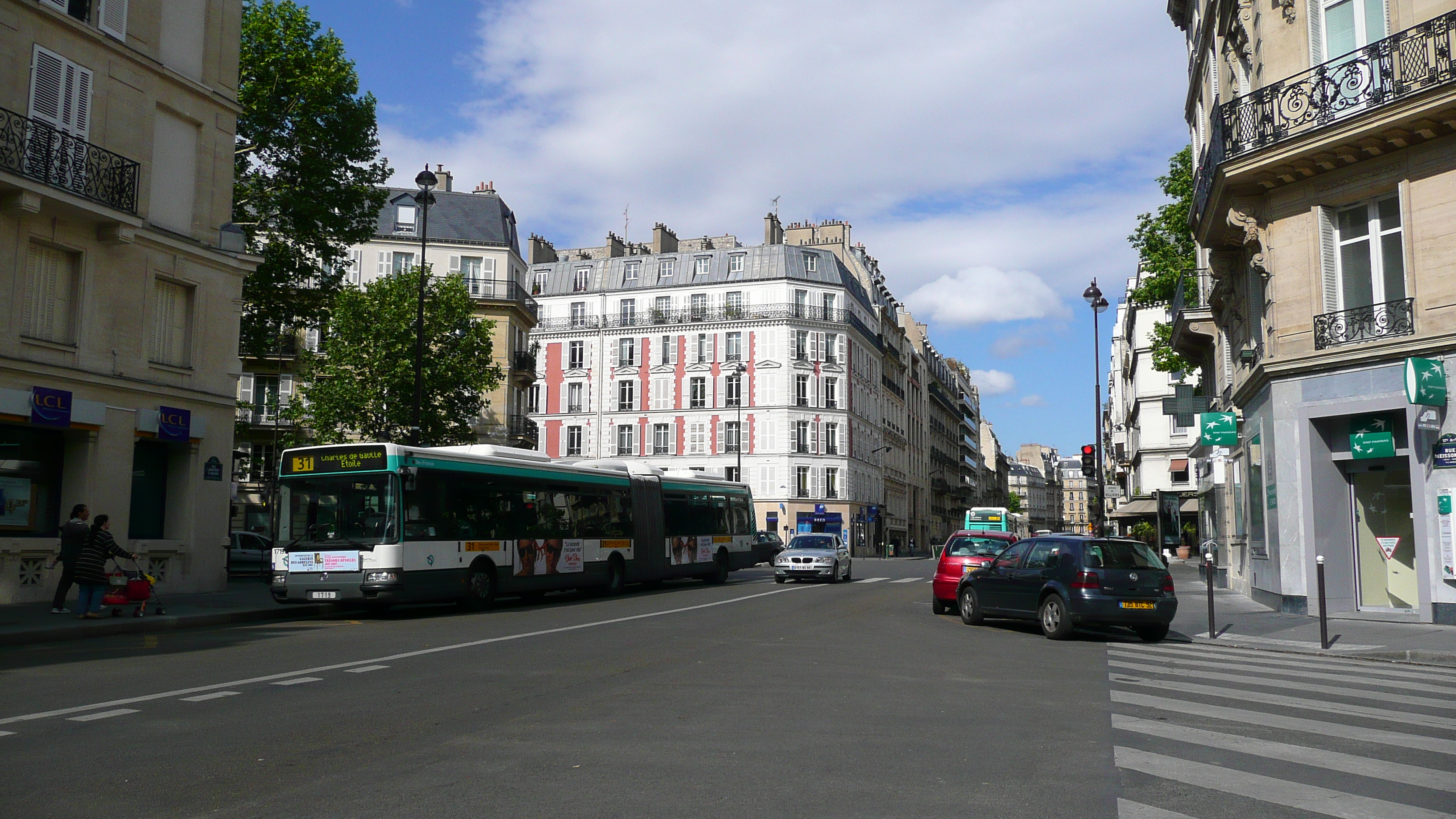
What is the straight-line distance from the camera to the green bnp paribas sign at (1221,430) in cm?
2459

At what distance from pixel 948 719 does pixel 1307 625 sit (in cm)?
1173

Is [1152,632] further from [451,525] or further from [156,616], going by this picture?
[156,616]

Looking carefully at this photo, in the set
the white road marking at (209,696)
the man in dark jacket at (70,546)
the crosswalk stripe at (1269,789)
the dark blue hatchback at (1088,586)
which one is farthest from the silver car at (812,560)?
the crosswalk stripe at (1269,789)

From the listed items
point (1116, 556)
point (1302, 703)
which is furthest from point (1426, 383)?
point (1302, 703)

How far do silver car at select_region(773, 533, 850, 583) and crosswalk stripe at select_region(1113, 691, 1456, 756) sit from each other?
72.3 feet

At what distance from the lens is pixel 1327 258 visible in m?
18.9

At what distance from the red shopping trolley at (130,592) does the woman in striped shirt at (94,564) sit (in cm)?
20

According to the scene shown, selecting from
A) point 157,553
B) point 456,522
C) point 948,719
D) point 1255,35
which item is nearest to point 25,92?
point 157,553

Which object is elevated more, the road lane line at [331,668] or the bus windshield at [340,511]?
the bus windshield at [340,511]

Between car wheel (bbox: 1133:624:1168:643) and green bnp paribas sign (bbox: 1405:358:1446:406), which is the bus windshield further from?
green bnp paribas sign (bbox: 1405:358:1446:406)

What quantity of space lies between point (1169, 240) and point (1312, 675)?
28711 mm

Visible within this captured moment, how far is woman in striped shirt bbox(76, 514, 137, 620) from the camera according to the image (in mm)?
16250

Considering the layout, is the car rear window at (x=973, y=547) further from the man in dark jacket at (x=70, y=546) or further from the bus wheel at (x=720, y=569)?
the man in dark jacket at (x=70, y=546)

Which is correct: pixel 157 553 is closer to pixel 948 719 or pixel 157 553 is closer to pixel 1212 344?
pixel 948 719
